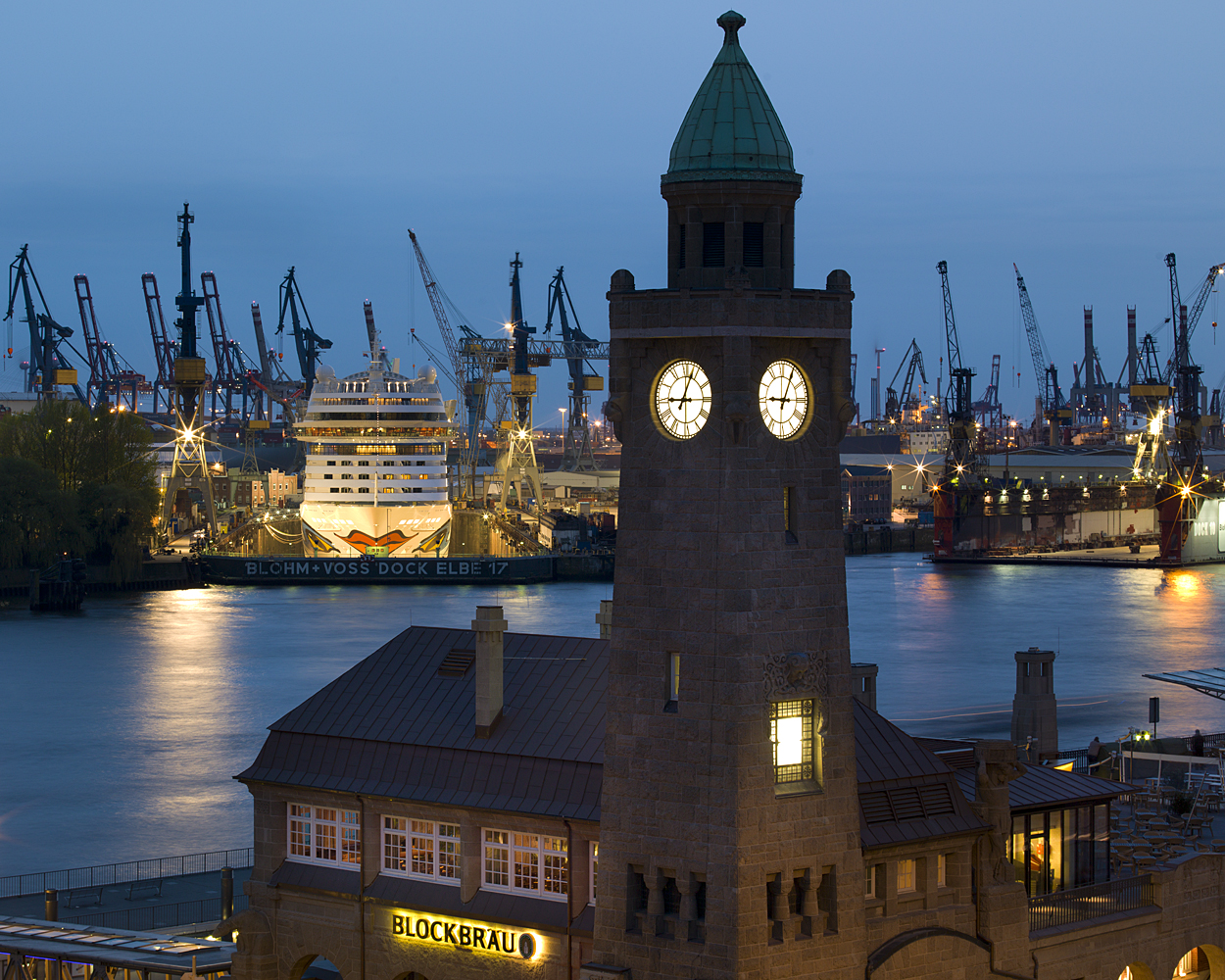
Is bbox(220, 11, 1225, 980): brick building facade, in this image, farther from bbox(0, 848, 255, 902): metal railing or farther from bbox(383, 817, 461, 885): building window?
bbox(0, 848, 255, 902): metal railing

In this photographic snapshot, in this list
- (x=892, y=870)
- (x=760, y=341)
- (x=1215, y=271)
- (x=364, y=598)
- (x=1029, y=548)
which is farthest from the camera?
(x=1029, y=548)

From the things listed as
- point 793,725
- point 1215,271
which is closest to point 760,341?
point 793,725

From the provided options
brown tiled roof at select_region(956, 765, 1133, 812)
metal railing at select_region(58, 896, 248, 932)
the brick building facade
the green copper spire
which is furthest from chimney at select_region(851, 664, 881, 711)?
the green copper spire

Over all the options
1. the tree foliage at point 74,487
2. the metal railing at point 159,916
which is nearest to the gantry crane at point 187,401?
the tree foliage at point 74,487

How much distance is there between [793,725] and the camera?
1791 cm

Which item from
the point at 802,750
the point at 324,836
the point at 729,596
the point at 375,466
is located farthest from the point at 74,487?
the point at 729,596

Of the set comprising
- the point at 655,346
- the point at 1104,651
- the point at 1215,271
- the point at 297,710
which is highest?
the point at 1215,271

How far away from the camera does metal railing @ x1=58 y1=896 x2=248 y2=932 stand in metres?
29.1

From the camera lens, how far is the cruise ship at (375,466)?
118m

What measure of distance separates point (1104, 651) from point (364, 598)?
1775 inches

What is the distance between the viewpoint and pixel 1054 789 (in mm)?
25109

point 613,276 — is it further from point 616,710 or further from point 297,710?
point 297,710

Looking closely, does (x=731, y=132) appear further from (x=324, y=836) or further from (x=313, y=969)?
(x=313, y=969)

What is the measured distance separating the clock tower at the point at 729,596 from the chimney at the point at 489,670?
5.25 meters
